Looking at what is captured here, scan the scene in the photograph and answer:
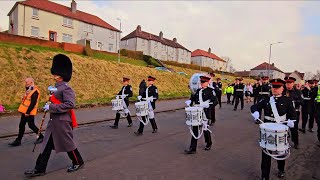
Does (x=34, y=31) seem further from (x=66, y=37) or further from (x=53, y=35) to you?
(x=66, y=37)

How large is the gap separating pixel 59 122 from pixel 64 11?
156 ft

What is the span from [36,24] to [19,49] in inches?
941

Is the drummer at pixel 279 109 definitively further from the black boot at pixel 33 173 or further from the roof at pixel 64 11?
the roof at pixel 64 11

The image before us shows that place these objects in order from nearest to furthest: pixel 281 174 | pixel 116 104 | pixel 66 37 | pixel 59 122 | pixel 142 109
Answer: pixel 59 122
pixel 281 174
pixel 142 109
pixel 116 104
pixel 66 37

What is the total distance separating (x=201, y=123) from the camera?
305 inches

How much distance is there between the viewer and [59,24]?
156 feet

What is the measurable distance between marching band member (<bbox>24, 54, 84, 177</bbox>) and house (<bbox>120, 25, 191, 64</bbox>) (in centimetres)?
6652

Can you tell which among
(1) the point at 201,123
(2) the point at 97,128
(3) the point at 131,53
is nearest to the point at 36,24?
(3) the point at 131,53

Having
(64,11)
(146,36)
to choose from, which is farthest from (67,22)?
(146,36)

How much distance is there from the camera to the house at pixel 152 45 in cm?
7244

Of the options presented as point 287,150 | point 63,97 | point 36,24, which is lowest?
point 287,150

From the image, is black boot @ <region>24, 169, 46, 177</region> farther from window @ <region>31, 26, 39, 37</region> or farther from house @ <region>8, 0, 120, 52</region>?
window @ <region>31, 26, 39, 37</region>

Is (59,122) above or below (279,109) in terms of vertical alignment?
below

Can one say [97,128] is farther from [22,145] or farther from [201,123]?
[201,123]
